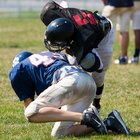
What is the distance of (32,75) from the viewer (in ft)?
19.1

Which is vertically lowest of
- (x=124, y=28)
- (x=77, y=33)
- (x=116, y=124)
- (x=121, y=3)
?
(x=124, y=28)

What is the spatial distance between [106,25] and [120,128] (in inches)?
42.7

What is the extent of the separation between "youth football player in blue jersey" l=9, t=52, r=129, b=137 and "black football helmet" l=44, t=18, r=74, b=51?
0.49 feet

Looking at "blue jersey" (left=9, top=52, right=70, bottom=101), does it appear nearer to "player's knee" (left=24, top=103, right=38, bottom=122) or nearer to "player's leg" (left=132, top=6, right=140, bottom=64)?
"player's knee" (left=24, top=103, right=38, bottom=122)

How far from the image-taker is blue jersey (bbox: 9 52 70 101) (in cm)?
578

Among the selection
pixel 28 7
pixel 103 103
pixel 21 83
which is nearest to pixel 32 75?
pixel 21 83

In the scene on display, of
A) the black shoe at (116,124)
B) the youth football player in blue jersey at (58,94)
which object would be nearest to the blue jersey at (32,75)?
the youth football player in blue jersey at (58,94)

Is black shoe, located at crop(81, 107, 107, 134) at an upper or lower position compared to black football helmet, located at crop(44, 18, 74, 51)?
lower

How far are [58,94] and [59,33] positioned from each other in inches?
Result: 22.1

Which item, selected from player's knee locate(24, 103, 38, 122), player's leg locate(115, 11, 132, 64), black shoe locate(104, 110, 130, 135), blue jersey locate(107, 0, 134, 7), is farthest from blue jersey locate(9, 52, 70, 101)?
player's leg locate(115, 11, 132, 64)

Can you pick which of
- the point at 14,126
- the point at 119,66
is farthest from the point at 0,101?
the point at 119,66

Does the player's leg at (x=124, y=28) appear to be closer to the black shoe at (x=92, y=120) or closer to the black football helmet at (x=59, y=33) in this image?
the black football helmet at (x=59, y=33)

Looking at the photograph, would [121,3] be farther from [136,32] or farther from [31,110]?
[31,110]

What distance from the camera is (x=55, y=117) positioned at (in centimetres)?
568
